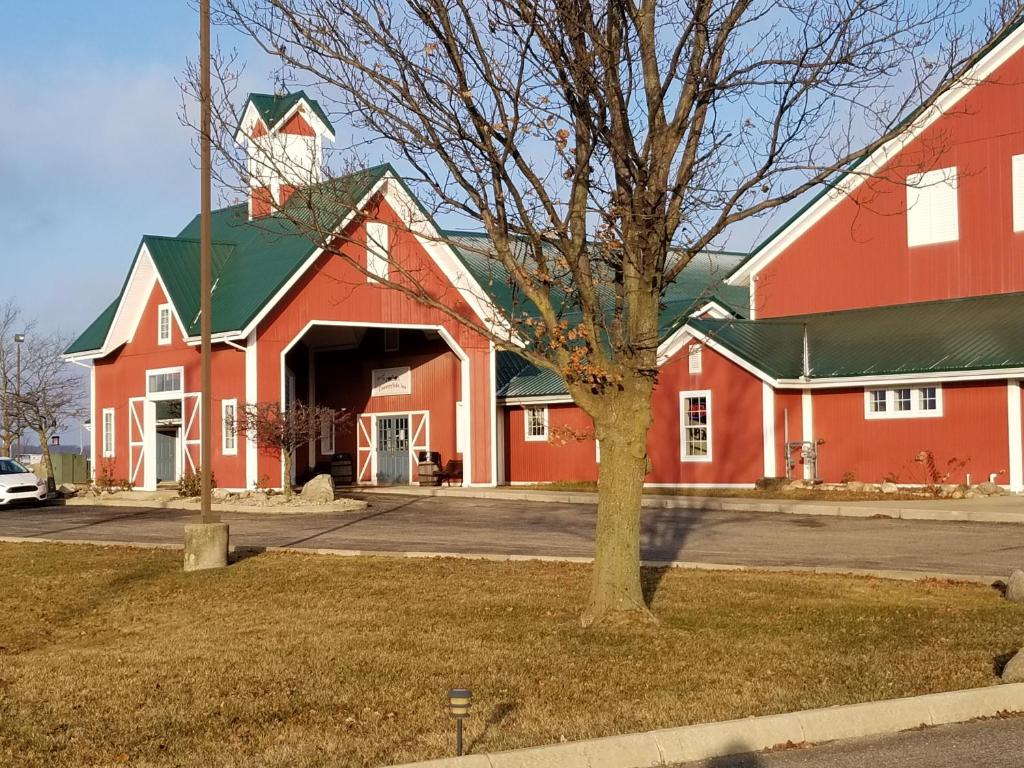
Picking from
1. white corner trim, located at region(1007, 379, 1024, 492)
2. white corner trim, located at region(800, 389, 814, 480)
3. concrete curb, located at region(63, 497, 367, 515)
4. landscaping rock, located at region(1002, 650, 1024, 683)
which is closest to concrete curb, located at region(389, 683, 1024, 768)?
landscaping rock, located at region(1002, 650, 1024, 683)

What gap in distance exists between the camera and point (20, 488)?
33594 millimetres

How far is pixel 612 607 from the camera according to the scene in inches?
469

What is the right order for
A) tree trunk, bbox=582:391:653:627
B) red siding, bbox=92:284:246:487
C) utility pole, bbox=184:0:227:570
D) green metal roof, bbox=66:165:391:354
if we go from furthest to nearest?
1. red siding, bbox=92:284:246:487
2. green metal roof, bbox=66:165:391:354
3. utility pole, bbox=184:0:227:570
4. tree trunk, bbox=582:391:653:627

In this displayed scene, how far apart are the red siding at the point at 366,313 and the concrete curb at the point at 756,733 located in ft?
75.6

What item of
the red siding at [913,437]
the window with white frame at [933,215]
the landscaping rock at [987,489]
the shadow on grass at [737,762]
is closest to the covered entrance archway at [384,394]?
the red siding at [913,437]

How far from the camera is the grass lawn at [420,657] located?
8500 millimetres

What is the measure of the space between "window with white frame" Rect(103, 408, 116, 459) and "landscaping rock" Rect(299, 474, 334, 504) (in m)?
11.7

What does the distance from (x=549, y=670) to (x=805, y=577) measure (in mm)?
5617

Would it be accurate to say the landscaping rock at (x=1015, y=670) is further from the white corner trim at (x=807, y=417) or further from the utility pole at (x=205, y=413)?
the white corner trim at (x=807, y=417)

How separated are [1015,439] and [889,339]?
3934mm

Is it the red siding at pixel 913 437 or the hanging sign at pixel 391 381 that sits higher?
the hanging sign at pixel 391 381

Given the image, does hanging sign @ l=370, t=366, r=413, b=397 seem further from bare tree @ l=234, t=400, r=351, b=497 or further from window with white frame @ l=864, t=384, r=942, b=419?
window with white frame @ l=864, t=384, r=942, b=419

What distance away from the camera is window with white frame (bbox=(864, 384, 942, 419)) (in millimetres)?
28266

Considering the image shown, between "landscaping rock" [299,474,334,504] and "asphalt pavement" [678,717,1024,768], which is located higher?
"landscaping rock" [299,474,334,504]
